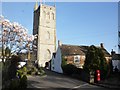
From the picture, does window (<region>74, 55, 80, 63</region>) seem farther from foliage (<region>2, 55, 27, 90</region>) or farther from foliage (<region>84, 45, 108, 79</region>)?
foliage (<region>2, 55, 27, 90</region>)

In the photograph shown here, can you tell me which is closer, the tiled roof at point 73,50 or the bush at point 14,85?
the bush at point 14,85

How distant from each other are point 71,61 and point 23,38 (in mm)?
19661

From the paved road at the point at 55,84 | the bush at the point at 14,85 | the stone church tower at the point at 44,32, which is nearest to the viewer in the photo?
the bush at the point at 14,85

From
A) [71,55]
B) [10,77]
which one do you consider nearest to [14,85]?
[10,77]

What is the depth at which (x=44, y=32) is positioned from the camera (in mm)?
77375

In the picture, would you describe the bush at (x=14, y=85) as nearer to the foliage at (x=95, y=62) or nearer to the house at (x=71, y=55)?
the foliage at (x=95, y=62)

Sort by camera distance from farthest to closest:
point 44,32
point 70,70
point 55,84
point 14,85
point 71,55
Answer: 1. point 44,32
2. point 71,55
3. point 70,70
4. point 55,84
5. point 14,85

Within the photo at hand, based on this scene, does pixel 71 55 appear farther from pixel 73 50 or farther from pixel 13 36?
pixel 13 36

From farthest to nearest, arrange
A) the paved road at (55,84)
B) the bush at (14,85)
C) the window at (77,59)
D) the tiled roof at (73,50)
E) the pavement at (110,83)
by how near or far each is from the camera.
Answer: the tiled roof at (73,50), the window at (77,59), the pavement at (110,83), the paved road at (55,84), the bush at (14,85)

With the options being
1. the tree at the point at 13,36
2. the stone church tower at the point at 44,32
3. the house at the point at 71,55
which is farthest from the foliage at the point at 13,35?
the stone church tower at the point at 44,32

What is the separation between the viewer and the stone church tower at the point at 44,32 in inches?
2864

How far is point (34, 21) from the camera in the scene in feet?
273

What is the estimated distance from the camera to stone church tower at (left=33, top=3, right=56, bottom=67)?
72.8m

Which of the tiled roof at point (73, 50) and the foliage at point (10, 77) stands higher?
the tiled roof at point (73, 50)
